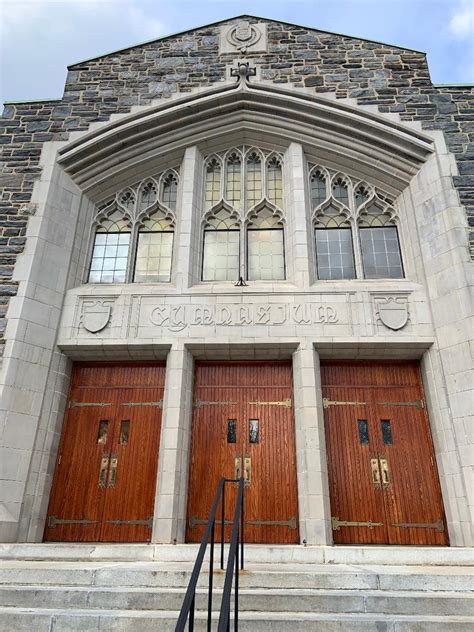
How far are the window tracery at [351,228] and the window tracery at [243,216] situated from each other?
721mm

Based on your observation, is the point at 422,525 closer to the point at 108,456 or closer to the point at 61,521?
the point at 108,456

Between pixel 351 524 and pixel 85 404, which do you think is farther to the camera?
pixel 85 404

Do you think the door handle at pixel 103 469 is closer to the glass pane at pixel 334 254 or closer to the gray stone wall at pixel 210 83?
the gray stone wall at pixel 210 83

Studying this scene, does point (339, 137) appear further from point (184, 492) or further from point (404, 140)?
point (184, 492)

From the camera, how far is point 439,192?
24.5 ft

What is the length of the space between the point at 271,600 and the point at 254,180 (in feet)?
23.7

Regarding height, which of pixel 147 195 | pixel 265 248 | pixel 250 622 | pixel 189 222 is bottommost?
pixel 250 622

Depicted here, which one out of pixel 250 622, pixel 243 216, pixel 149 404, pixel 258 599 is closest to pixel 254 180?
pixel 243 216

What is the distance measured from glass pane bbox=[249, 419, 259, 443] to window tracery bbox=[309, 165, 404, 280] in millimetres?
2745

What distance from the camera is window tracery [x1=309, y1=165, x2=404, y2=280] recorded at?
7855 mm

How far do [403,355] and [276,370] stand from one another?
2025mm

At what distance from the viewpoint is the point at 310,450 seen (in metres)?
6.29

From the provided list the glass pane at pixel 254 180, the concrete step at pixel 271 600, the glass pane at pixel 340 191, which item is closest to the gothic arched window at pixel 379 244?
the glass pane at pixel 340 191

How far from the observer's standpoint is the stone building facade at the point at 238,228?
6430 millimetres
